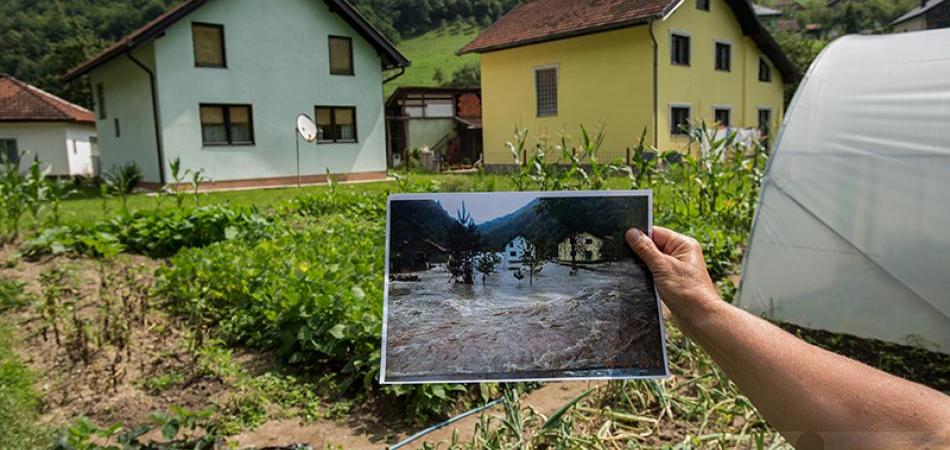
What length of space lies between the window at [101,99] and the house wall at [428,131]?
14014 millimetres

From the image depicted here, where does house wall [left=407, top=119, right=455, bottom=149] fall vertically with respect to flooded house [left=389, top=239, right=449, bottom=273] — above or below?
above

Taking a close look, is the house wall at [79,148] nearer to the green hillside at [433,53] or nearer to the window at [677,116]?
the window at [677,116]

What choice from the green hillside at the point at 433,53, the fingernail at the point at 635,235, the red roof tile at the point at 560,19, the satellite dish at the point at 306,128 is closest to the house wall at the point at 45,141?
the satellite dish at the point at 306,128

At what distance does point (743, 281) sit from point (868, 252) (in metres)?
0.94

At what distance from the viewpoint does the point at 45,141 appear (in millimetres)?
29016

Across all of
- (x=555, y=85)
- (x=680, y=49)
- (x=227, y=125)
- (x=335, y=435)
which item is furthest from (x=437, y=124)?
(x=335, y=435)

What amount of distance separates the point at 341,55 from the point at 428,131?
12.1 metres

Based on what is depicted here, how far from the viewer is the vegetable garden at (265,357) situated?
285cm

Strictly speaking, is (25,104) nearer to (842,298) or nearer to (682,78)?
(682,78)

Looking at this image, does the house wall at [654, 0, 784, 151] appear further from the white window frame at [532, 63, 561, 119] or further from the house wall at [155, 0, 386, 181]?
the house wall at [155, 0, 386, 181]

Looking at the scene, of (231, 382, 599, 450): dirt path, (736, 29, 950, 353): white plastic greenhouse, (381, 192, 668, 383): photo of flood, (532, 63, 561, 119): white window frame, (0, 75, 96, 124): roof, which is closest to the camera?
(381, 192, 668, 383): photo of flood

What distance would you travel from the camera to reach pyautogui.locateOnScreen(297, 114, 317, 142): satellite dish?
18.4 meters

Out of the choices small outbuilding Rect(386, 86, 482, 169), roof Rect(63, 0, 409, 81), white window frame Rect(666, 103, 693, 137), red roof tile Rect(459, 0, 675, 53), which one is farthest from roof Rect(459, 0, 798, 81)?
small outbuilding Rect(386, 86, 482, 169)

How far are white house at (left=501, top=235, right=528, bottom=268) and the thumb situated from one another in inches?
9.5
